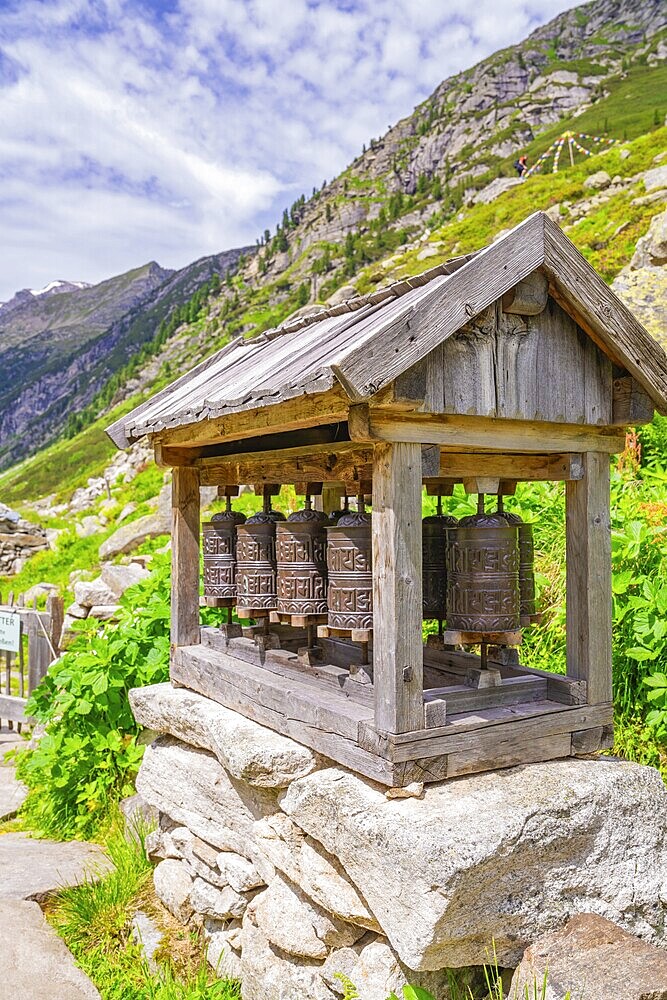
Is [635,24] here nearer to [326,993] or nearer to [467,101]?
[467,101]

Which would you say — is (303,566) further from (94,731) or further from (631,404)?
(94,731)

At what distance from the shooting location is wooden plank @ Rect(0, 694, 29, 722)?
7531mm

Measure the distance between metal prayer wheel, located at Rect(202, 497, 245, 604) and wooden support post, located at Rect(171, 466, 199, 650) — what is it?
0.32m

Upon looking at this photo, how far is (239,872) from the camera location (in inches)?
144

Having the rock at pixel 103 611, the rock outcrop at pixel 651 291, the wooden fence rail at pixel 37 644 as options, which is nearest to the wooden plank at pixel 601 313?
the rock outcrop at pixel 651 291

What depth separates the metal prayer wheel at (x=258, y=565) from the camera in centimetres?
393

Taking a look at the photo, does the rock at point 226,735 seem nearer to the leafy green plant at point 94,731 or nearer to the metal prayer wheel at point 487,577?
the leafy green plant at point 94,731

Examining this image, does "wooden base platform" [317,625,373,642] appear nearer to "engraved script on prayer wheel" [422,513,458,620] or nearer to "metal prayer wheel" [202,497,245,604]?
"engraved script on prayer wheel" [422,513,458,620]

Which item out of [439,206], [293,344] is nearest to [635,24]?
[439,206]

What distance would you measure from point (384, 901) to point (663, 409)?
88.2 inches

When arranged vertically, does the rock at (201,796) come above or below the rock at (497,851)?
below

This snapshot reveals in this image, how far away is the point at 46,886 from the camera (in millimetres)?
4297

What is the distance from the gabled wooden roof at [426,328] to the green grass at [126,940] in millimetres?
2619

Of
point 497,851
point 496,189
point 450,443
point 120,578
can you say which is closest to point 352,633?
point 450,443
